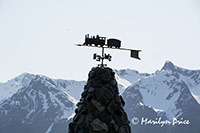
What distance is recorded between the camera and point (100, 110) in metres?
15.9

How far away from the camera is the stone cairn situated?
1577 centimetres

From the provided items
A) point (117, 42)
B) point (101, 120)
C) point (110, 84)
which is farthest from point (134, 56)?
point (101, 120)

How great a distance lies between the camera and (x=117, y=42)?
17.8m

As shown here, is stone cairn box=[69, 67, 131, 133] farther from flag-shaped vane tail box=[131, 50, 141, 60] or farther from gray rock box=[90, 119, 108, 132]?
flag-shaped vane tail box=[131, 50, 141, 60]

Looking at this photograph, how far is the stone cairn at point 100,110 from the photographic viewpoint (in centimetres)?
1577

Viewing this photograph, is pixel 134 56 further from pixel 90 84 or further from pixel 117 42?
pixel 90 84

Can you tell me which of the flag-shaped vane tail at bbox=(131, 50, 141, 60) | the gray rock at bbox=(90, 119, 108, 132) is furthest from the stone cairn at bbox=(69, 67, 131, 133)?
the flag-shaped vane tail at bbox=(131, 50, 141, 60)

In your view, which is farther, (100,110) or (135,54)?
(135,54)

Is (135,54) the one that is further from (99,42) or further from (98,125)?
(98,125)

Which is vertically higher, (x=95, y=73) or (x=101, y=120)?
(x=95, y=73)

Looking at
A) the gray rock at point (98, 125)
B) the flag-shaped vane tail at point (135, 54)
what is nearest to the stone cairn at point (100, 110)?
the gray rock at point (98, 125)

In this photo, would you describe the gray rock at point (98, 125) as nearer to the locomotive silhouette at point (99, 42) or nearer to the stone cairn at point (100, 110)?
the stone cairn at point (100, 110)

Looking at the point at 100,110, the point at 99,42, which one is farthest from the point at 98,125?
the point at 99,42

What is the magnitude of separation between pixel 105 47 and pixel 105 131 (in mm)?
3127
